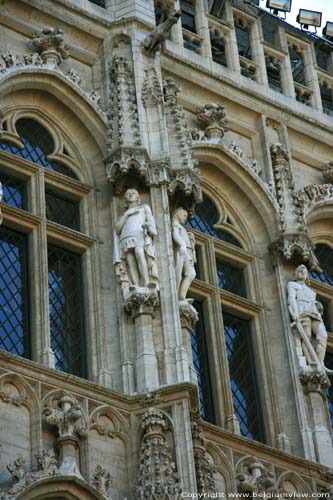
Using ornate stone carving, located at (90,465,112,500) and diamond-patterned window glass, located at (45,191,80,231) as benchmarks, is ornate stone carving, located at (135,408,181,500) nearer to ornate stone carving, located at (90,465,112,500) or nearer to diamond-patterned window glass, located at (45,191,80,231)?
ornate stone carving, located at (90,465,112,500)

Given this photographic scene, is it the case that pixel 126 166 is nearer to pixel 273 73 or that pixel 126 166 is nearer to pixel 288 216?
pixel 288 216

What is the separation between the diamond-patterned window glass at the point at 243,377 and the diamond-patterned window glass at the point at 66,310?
284cm

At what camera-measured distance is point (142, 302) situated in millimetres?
25672

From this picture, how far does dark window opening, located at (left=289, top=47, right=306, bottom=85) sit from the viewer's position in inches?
1329

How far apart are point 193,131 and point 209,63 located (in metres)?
1.90

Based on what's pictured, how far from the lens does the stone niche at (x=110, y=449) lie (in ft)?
78.1

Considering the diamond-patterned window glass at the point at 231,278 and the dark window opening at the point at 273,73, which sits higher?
the dark window opening at the point at 273,73

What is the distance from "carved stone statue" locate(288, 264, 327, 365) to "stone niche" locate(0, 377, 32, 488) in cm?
594

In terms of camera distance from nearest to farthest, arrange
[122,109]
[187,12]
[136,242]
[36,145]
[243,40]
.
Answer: [136,242], [122,109], [36,145], [187,12], [243,40]

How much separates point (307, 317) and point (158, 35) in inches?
201

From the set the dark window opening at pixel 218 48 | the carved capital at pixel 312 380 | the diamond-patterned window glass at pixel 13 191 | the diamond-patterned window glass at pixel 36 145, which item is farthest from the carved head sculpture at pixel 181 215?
the dark window opening at pixel 218 48

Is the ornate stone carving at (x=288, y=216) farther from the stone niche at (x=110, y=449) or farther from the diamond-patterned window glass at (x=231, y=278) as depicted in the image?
the stone niche at (x=110, y=449)

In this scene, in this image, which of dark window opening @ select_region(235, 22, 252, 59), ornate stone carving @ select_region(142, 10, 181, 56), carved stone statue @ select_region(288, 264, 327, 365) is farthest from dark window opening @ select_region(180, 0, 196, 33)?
carved stone statue @ select_region(288, 264, 327, 365)

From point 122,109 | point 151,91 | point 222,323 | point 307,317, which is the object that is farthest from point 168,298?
point 151,91
